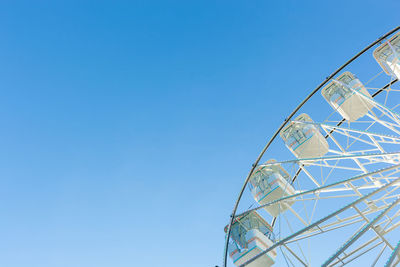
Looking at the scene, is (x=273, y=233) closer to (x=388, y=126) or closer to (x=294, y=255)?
(x=294, y=255)

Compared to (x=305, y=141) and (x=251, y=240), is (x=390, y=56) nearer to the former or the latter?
(x=305, y=141)

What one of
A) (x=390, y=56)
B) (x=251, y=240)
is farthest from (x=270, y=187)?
(x=390, y=56)

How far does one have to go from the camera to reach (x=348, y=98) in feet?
55.5

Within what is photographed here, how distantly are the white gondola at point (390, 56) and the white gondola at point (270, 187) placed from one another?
6.33 m

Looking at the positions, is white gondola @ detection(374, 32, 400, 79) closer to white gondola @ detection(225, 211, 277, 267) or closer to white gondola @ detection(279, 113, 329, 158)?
white gondola @ detection(279, 113, 329, 158)

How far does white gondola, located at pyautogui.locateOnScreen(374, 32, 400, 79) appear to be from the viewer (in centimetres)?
1431

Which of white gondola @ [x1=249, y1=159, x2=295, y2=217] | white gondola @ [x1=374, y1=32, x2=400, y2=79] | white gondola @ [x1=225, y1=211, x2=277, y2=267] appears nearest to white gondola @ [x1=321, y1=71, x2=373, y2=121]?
white gondola @ [x1=374, y1=32, x2=400, y2=79]

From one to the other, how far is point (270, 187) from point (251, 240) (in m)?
3.05

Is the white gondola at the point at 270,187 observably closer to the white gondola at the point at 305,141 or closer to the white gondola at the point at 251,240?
the white gondola at the point at 251,240

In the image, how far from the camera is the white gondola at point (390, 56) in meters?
14.3

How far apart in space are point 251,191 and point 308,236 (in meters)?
3.90

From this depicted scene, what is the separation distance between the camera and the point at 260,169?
17.2 meters

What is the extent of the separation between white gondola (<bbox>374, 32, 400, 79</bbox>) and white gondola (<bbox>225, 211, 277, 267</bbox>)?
314 inches

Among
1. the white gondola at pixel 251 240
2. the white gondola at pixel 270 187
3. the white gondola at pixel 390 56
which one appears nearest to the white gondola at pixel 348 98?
the white gondola at pixel 390 56
